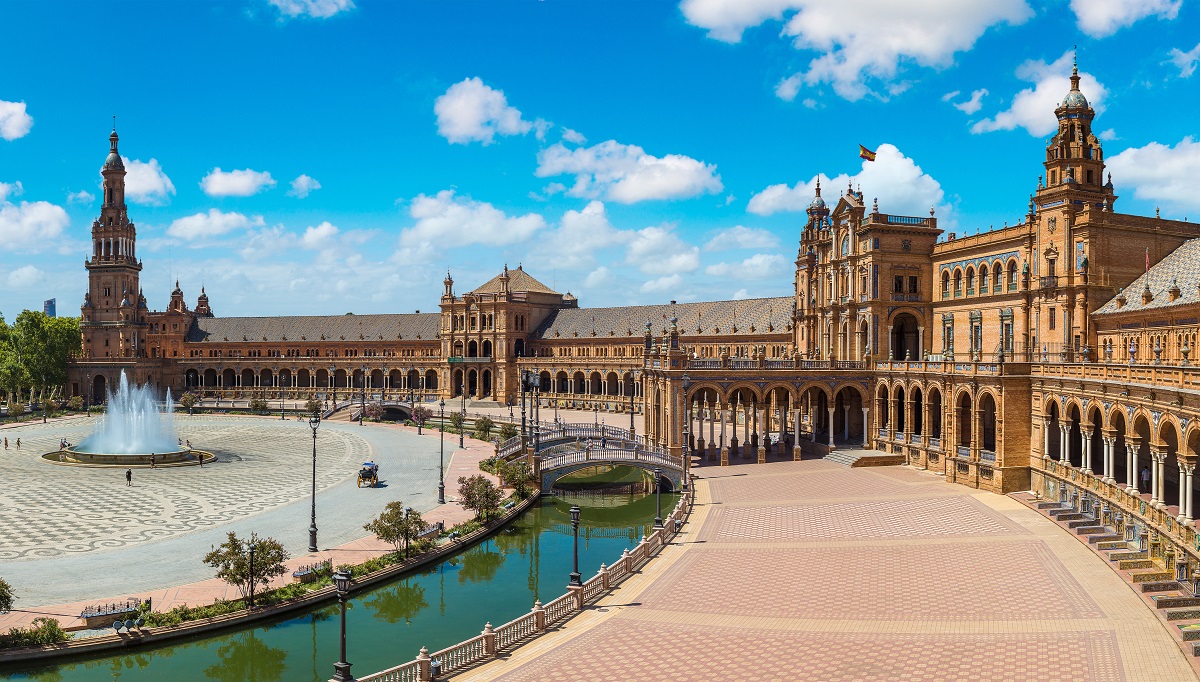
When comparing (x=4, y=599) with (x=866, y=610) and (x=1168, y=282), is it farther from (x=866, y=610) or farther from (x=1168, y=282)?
(x=1168, y=282)

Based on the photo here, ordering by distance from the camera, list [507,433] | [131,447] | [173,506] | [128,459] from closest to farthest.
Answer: [173,506] → [128,459] → [131,447] → [507,433]

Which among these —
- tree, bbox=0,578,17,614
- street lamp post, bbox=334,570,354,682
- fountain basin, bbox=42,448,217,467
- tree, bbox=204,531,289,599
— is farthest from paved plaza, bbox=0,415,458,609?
street lamp post, bbox=334,570,354,682

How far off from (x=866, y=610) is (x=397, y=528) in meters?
21.2

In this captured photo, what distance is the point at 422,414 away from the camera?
10312cm

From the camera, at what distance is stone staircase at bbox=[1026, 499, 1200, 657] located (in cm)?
2566

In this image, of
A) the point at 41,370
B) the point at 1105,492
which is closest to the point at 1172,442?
the point at 1105,492

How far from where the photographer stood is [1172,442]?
132ft

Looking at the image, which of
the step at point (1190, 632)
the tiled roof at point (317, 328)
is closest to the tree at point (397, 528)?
the step at point (1190, 632)

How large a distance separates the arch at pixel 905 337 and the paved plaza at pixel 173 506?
38.3 meters

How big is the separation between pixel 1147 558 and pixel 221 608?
35.4 meters

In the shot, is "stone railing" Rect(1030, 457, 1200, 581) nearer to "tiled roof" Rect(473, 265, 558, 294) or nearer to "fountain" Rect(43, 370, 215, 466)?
"fountain" Rect(43, 370, 215, 466)

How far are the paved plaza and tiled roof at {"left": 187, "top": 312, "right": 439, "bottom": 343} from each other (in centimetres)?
5281

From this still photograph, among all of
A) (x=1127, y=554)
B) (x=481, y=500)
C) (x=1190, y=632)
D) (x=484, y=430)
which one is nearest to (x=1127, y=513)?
(x=1127, y=554)

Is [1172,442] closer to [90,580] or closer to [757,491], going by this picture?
[757,491]
